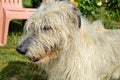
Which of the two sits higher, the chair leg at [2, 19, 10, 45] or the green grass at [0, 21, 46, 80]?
the chair leg at [2, 19, 10, 45]

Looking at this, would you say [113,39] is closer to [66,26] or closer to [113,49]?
[113,49]

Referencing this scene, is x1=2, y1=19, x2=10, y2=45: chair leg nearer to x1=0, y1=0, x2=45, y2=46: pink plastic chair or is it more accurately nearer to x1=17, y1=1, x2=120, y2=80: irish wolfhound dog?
x1=0, y1=0, x2=45, y2=46: pink plastic chair

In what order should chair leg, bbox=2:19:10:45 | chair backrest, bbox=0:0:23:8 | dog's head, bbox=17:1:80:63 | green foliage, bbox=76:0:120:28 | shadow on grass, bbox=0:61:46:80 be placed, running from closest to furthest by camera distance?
1. dog's head, bbox=17:1:80:63
2. shadow on grass, bbox=0:61:46:80
3. chair leg, bbox=2:19:10:45
4. chair backrest, bbox=0:0:23:8
5. green foliage, bbox=76:0:120:28

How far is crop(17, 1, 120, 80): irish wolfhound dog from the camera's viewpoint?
14.0 feet

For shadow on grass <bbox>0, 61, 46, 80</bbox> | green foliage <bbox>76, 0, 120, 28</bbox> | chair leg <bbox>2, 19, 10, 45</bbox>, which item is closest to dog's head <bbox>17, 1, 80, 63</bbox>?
shadow on grass <bbox>0, 61, 46, 80</bbox>

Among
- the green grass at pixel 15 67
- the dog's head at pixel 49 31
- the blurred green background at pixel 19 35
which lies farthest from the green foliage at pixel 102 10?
the dog's head at pixel 49 31

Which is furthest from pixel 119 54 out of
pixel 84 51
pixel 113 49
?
pixel 84 51

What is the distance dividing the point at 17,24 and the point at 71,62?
4283 mm

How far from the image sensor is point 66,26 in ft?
14.2

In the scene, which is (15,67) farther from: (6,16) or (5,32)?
(6,16)

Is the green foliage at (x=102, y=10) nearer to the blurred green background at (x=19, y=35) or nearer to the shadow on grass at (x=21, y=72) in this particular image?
the blurred green background at (x=19, y=35)

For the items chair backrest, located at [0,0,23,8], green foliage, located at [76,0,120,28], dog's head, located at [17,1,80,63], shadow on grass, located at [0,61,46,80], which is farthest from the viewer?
green foliage, located at [76,0,120,28]

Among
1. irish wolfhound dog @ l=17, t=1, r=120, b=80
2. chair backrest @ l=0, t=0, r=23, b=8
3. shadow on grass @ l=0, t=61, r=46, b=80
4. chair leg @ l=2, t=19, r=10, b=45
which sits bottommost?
shadow on grass @ l=0, t=61, r=46, b=80

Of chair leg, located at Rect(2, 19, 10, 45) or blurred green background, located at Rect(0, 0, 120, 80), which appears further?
chair leg, located at Rect(2, 19, 10, 45)
